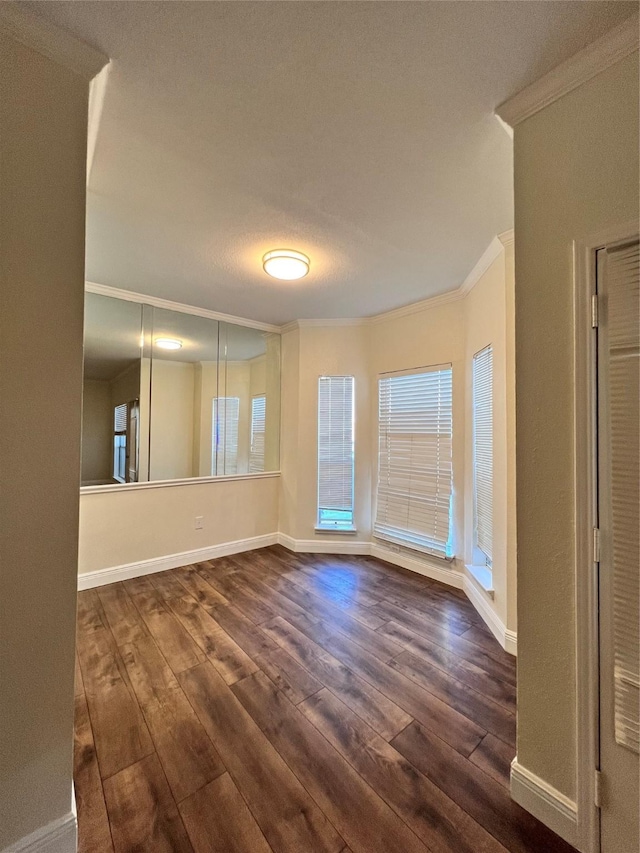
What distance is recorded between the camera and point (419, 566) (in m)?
3.39

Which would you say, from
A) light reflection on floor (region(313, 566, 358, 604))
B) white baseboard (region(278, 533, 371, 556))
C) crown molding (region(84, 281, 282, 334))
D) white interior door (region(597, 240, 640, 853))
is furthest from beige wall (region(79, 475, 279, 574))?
white interior door (region(597, 240, 640, 853))

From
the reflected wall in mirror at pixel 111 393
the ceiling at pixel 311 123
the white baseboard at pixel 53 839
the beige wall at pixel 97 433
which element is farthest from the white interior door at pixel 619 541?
the beige wall at pixel 97 433

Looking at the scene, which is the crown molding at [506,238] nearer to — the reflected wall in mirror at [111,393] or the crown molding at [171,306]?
the crown molding at [171,306]

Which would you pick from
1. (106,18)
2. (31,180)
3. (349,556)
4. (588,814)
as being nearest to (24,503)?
(31,180)

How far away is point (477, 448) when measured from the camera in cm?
285

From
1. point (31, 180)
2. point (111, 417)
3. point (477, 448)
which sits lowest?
point (477, 448)

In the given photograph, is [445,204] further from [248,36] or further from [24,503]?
[24,503]

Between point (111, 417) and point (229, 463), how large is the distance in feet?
4.24

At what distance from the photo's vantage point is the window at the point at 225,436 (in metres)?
3.81

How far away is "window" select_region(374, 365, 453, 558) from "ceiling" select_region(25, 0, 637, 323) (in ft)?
4.30

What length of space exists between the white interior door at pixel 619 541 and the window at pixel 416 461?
2123mm

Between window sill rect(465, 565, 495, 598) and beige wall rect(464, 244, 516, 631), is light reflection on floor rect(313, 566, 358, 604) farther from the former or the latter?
beige wall rect(464, 244, 516, 631)

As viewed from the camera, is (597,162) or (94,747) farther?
(94,747)

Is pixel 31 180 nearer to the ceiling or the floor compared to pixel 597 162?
nearer to the floor
